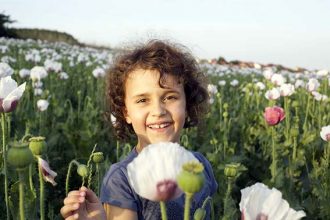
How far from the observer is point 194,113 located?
1969 mm

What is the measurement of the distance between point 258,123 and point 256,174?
110cm

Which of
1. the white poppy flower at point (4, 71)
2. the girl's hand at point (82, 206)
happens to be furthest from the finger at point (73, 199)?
the white poppy flower at point (4, 71)

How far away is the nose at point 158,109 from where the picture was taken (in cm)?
149

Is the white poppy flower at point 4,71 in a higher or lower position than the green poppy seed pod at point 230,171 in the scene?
higher

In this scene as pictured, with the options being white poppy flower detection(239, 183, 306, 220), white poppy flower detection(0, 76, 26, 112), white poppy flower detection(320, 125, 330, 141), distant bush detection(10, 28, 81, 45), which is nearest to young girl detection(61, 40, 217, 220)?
white poppy flower detection(0, 76, 26, 112)

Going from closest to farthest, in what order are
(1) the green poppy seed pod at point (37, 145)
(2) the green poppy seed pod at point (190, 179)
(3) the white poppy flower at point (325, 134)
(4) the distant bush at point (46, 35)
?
1. (2) the green poppy seed pod at point (190, 179)
2. (1) the green poppy seed pod at point (37, 145)
3. (3) the white poppy flower at point (325, 134)
4. (4) the distant bush at point (46, 35)

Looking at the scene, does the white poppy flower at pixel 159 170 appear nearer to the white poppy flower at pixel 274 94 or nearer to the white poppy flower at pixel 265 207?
the white poppy flower at pixel 265 207

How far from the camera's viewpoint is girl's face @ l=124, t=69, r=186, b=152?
1.50 m

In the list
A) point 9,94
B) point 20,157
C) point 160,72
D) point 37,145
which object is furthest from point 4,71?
point 20,157

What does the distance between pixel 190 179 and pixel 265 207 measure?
0.63ft

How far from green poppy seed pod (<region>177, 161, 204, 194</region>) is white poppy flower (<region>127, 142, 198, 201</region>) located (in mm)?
22

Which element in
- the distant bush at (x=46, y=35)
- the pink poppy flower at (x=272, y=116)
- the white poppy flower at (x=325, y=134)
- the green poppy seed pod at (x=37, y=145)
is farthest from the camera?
the distant bush at (x=46, y=35)

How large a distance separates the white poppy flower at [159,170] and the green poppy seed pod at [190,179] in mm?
22

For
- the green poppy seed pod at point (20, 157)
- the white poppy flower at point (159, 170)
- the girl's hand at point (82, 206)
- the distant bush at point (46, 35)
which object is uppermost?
the white poppy flower at point (159, 170)
